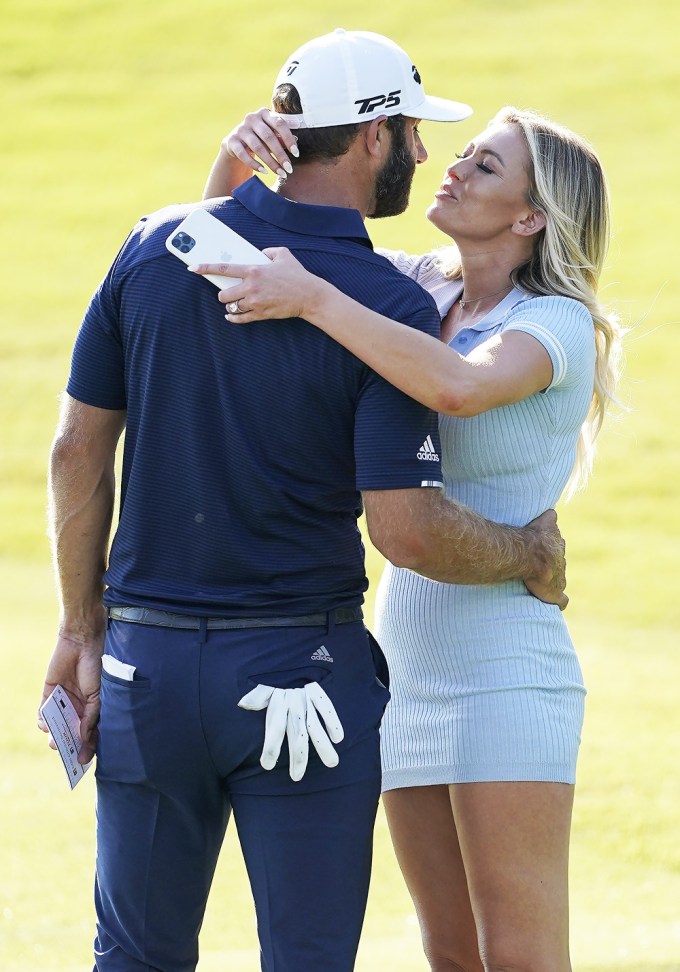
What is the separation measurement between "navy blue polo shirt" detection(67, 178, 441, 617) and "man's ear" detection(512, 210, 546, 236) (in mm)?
502

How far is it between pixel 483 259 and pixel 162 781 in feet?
3.62

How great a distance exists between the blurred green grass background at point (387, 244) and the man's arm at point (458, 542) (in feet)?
3.14

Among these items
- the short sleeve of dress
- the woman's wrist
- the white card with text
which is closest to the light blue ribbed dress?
the short sleeve of dress

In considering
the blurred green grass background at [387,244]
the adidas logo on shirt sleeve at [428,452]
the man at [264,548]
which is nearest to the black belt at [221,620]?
the man at [264,548]

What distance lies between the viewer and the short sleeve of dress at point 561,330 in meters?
2.25

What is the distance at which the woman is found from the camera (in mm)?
2287

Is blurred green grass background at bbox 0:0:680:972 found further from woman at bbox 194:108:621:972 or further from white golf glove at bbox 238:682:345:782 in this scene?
white golf glove at bbox 238:682:345:782

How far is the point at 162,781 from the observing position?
80.5 inches

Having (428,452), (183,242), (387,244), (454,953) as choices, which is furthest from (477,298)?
(387,244)

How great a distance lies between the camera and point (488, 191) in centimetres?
252

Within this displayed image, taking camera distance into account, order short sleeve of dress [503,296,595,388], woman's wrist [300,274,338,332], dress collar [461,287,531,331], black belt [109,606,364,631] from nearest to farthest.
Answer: woman's wrist [300,274,338,332], black belt [109,606,364,631], short sleeve of dress [503,296,595,388], dress collar [461,287,531,331]

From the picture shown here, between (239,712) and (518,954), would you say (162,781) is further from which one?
(518,954)

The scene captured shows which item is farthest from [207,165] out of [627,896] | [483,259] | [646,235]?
[483,259]

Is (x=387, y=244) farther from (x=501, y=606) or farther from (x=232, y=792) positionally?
(x=232, y=792)
